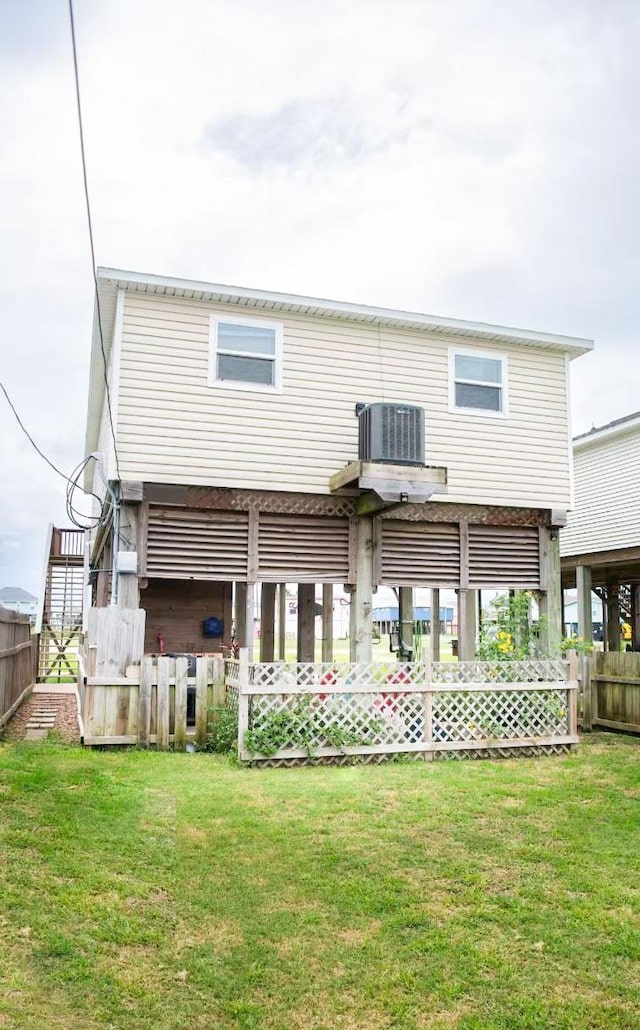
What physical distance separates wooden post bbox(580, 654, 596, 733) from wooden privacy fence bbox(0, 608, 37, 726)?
8.25 meters

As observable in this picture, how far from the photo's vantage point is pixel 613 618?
82.6ft

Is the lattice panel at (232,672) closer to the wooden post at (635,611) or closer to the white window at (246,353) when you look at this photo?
the white window at (246,353)

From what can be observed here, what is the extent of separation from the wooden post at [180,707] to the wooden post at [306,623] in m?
6.25

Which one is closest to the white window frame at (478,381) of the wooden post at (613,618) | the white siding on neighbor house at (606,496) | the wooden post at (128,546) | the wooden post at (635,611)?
the wooden post at (128,546)

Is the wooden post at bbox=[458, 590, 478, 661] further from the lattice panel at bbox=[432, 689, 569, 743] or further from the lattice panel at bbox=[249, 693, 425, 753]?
the lattice panel at bbox=[249, 693, 425, 753]

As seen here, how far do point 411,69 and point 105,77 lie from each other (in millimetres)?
3561

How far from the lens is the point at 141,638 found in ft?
32.2

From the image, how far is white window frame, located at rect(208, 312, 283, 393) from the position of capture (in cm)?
1164

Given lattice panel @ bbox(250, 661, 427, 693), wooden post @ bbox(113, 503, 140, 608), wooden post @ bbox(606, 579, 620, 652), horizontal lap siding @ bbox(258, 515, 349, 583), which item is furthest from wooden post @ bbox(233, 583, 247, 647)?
wooden post @ bbox(606, 579, 620, 652)

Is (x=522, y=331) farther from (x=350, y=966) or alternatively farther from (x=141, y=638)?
(x=350, y=966)

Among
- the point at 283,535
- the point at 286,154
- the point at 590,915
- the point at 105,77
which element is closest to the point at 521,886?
the point at 590,915

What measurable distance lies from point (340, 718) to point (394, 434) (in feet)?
13.2

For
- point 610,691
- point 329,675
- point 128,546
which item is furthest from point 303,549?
point 610,691

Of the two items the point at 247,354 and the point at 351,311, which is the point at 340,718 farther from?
the point at 351,311
